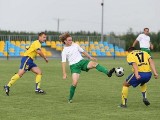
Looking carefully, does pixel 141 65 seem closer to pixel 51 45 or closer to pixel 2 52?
pixel 2 52

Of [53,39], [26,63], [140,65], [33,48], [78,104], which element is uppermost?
[33,48]

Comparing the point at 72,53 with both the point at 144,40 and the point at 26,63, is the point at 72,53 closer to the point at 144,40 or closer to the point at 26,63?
the point at 26,63

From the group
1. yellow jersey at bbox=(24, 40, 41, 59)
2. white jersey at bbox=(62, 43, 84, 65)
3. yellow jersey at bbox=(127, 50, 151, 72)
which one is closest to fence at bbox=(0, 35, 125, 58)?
yellow jersey at bbox=(24, 40, 41, 59)

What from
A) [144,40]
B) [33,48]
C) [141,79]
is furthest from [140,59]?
[144,40]

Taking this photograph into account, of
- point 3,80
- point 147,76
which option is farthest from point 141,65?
point 3,80

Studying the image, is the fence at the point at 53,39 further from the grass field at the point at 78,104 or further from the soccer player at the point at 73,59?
the soccer player at the point at 73,59

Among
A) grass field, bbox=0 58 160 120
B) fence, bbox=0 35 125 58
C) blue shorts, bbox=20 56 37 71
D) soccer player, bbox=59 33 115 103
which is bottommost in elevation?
fence, bbox=0 35 125 58

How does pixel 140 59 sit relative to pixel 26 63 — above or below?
above

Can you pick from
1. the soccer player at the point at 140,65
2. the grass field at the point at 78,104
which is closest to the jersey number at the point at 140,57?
the soccer player at the point at 140,65

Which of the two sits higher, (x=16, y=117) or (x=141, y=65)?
(x=141, y=65)

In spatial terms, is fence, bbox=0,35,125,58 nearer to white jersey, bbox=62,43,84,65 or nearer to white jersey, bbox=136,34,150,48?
white jersey, bbox=136,34,150,48

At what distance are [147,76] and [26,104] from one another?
309 cm

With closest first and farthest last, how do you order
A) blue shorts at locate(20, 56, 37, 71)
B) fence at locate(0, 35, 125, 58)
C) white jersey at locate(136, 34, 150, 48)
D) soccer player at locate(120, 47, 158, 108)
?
soccer player at locate(120, 47, 158, 108), blue shorts at locate(20, 56, 37, 71), white jersey at locate(136, 34, 150, 48), fence at locate(0, 35, 125, 58)

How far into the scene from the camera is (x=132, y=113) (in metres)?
11.2
